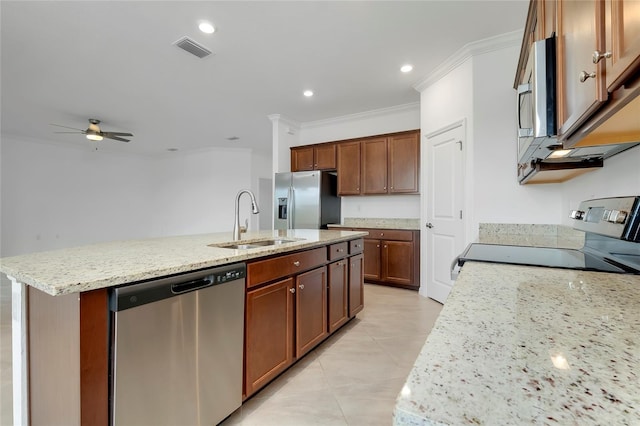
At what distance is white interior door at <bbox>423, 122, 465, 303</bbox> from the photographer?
321cm

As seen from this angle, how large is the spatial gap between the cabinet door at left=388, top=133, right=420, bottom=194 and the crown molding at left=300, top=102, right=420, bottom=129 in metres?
0.57

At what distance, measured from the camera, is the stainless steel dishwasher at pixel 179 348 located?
3.59ft

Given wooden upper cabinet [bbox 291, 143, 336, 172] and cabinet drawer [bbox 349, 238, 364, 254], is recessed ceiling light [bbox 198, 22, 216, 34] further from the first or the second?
wooden upper cabinet [bbox 291, 143, 336, 172]

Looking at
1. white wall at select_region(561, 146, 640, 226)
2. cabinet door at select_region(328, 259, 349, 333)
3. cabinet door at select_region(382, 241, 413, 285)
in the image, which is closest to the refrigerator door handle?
cabinet door at select_region(382, 241, 413, 285)

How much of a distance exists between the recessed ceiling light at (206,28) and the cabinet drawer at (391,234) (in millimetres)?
3137

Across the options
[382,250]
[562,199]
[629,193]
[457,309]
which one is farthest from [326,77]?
[457,309]

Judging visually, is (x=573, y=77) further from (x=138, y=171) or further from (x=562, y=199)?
(x=138, y=171)

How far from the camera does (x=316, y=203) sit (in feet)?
15.3

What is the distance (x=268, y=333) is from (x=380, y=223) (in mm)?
3248

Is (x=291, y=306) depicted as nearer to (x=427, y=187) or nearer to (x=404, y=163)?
(x=427, y=187)

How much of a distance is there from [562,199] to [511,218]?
15.8 inches

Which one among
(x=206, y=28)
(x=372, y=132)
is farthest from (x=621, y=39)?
(x=372, y=132)

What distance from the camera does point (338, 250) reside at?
253 cm

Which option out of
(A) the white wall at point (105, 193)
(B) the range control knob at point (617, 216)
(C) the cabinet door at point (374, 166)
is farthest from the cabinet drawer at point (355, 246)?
(A) the white wall at point (105, 193)
